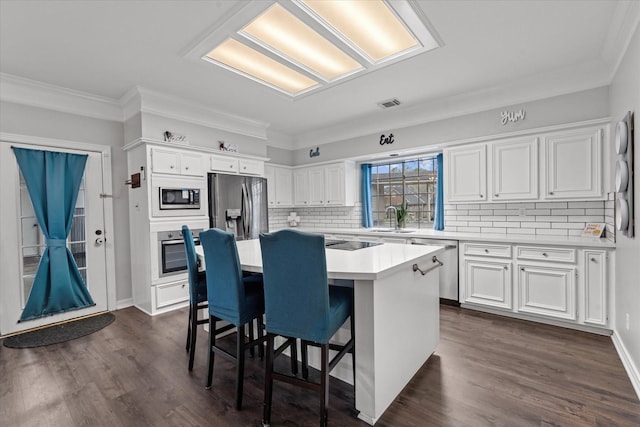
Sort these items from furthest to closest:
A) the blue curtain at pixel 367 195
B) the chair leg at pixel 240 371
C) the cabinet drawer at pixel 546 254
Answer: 1. the blue curtain at pixel 367 195
2. the cabinet drawer at pixel 546 254
3. the chair leg at pixel 240 371

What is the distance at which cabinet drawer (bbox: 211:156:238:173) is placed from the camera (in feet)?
14.1

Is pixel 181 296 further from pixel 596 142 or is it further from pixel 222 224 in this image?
pixel 596 142

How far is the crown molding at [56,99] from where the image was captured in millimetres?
3199

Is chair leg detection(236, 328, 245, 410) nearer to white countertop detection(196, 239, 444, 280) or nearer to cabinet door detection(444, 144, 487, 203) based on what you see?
white countertop detection(196, 239, 444, 280)

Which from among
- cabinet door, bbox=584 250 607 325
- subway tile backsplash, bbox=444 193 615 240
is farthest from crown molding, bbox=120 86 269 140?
cabinet door, bbox=584 250 607 325

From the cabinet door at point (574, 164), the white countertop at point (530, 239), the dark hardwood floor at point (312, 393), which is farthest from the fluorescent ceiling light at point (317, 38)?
the dark hardwood floor at point (312, 393)

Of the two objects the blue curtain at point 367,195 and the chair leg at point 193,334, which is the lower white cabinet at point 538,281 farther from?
the chair leg at point 193,334

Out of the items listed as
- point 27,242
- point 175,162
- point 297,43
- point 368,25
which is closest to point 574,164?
point 368,25

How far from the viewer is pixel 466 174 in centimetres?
392

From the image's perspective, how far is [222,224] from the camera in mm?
4223

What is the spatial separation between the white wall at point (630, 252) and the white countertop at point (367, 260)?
4.34 feet

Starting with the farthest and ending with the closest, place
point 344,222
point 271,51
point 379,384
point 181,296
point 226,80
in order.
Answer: point 344,222 < point 181,296 < point 226,80 < point 271,51 < point 379,384

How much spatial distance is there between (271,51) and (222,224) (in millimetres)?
2384

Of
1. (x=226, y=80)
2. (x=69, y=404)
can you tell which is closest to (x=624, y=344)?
(x=69, y=404)
